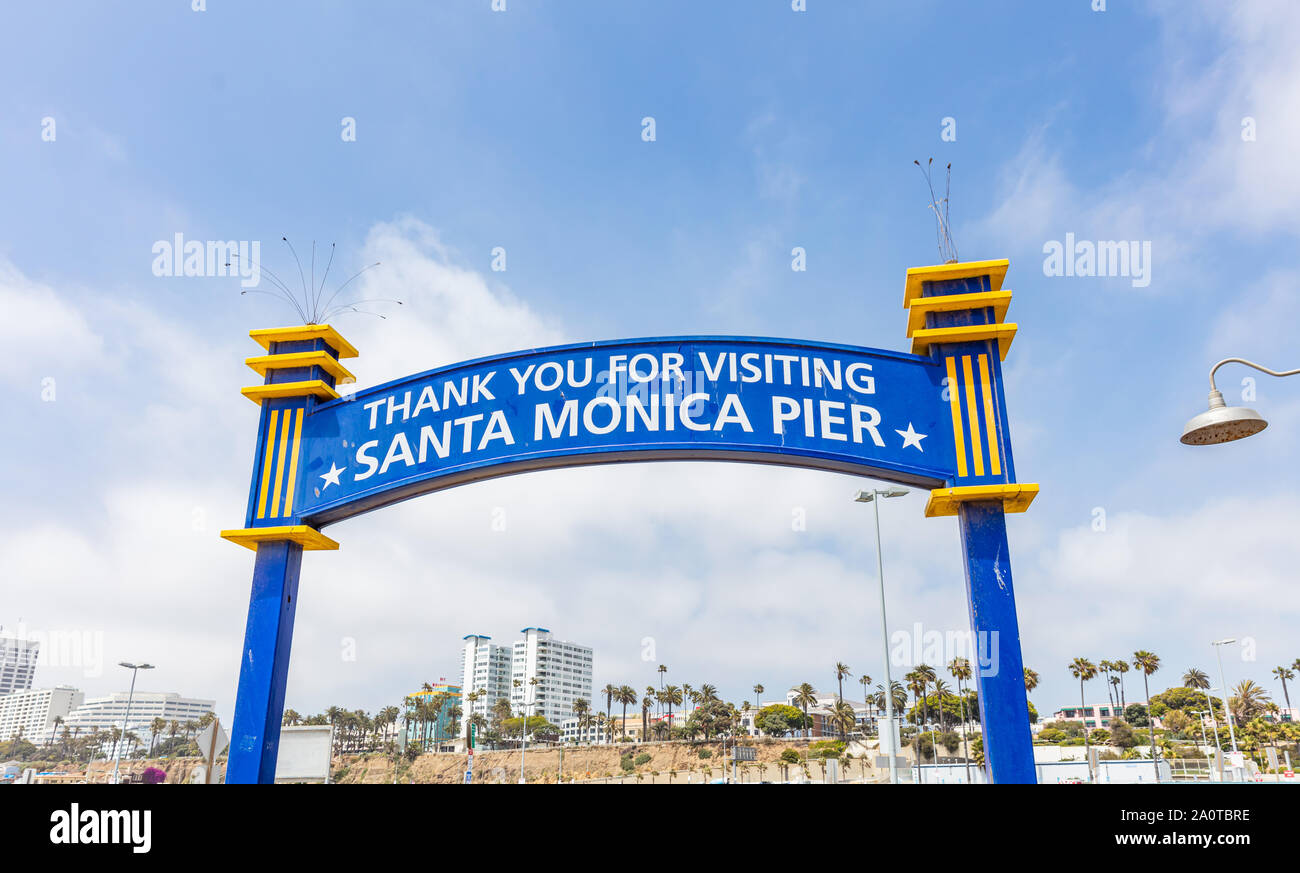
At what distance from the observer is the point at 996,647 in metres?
6.96

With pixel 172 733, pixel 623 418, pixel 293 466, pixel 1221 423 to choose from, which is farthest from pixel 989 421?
pixel 172 733

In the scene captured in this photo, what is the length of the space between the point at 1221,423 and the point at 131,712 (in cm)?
15156

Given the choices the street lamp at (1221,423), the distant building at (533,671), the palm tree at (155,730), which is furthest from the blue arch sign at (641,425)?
the distant building at (533,671)

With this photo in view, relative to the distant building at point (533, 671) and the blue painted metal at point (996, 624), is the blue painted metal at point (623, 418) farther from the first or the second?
the distant building at point (533, 671)

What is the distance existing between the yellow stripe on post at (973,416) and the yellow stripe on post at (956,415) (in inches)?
3.2

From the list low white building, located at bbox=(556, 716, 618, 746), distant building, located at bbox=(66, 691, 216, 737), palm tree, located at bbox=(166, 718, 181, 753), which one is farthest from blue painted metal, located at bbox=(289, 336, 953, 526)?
distant building, located at bbox=(66, 691, 216, 737)

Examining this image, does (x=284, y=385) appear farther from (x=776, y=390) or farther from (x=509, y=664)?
(x=509, y=664)

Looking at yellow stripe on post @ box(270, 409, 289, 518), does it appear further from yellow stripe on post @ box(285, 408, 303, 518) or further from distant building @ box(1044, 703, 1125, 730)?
distant building @ box(1044, 703, 1125, 730)

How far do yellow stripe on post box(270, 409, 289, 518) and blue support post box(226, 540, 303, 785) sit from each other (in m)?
0.38

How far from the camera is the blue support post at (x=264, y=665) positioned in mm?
7922

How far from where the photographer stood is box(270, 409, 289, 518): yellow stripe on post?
876 cm

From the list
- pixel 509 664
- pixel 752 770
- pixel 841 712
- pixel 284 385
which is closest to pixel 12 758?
pixel 509 664

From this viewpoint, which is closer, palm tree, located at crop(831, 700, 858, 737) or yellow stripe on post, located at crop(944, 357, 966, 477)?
yellow stripe on post, located at crop(944, 357, 966, 477)
